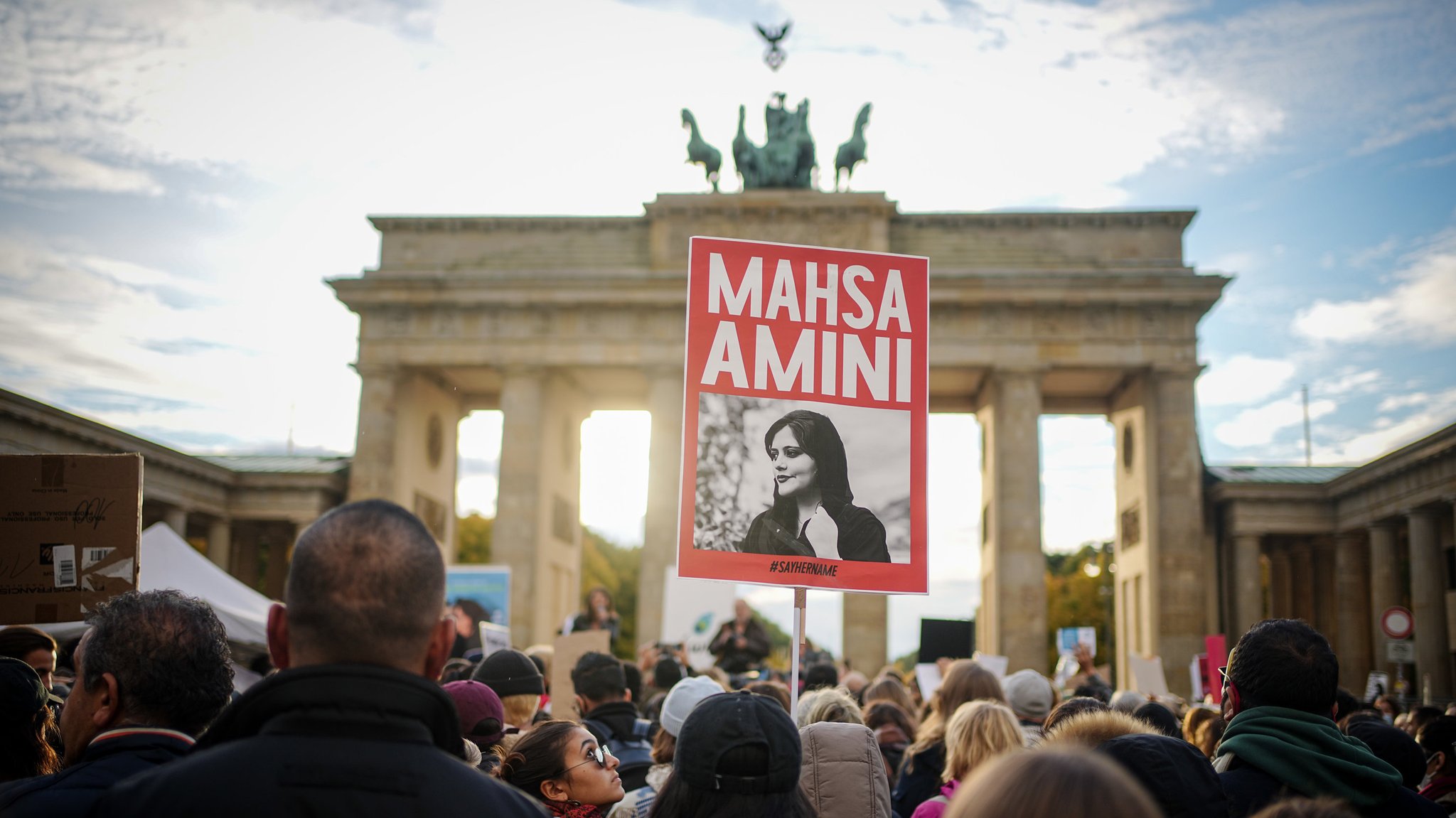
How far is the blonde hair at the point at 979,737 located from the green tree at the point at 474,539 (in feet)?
252

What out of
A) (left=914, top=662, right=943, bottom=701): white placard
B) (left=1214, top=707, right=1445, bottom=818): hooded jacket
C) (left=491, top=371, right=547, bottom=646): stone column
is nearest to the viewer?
(left=1214, top=707, right=1445, bottom=818): hooded jacket

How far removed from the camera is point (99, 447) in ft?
114

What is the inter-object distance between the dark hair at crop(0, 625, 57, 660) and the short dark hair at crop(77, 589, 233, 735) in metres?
3.14

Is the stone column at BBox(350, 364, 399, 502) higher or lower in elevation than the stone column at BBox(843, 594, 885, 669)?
higher

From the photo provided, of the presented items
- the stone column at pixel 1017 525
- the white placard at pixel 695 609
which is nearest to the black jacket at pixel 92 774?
the white placard at pixel 695 609

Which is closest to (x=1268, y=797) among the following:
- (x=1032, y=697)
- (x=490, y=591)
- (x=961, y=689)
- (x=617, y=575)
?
(x=961, y=689)

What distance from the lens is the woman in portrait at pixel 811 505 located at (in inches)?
273

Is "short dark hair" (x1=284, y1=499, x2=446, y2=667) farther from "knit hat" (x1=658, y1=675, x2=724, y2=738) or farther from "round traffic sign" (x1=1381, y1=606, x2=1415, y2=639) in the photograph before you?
"round traffic sign" (x1=1381, y1=606, x2=1415, y2=639)

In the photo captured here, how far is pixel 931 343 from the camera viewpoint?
139 ft

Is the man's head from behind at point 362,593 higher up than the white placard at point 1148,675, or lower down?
higher up

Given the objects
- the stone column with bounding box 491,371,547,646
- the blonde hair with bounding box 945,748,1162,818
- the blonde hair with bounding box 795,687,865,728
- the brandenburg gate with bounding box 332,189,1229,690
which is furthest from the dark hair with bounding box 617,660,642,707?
the stone column with bounding box 491,371,547,646

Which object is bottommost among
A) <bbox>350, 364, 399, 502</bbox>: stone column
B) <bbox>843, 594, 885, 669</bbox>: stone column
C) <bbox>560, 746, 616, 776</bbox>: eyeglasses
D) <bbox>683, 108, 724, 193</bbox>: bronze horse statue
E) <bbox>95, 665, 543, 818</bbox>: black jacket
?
<bbox>843, 594, 885, 669</bbox>: stone column

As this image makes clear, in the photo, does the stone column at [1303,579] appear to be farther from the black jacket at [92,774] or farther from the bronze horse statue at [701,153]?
the black jacket at [92,774]

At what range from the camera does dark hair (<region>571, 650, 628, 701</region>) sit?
8281mm
